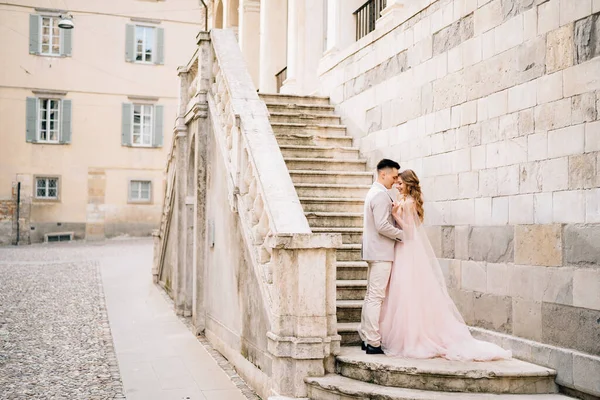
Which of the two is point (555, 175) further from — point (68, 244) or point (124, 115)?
point (124, 115)

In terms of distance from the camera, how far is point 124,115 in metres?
29.1

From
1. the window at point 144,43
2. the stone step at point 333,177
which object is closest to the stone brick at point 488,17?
the stone step at point 333,177

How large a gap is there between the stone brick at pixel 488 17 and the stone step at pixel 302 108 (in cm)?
430

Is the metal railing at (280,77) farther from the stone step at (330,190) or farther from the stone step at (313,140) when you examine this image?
the stone step at (330,190)

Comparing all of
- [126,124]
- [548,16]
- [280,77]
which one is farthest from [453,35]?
[126,124]

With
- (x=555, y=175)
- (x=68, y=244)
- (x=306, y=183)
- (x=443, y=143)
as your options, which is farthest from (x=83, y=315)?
(x=68, y=244)

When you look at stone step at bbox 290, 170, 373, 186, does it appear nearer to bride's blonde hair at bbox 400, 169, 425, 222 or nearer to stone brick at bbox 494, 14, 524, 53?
bride's blonde hair at bbox 400, 169, 425, 222

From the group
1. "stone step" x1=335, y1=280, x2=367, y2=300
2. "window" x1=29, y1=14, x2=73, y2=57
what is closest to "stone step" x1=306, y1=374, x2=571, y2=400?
"stone step" x1=335, y1=280, x2=367, y2=300

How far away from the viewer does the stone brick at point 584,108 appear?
5324mm

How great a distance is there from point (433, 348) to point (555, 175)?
72.2 inches

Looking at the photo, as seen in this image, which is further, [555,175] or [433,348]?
[433,348]

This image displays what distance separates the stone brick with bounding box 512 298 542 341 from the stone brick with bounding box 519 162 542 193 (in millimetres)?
978

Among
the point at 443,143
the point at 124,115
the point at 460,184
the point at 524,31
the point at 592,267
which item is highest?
the point at 124,115

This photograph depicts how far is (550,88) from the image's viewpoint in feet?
19.1
